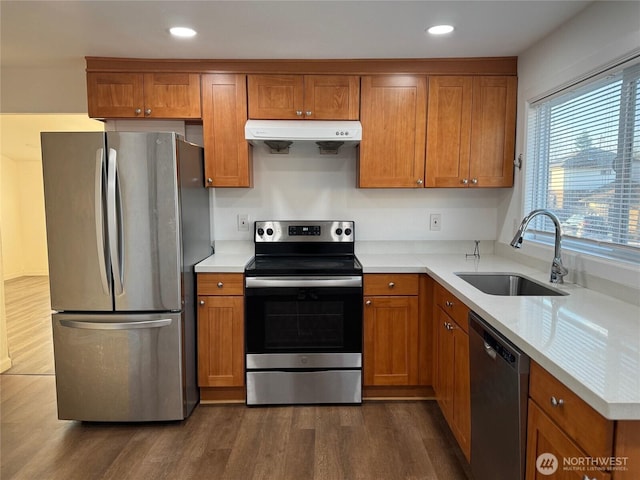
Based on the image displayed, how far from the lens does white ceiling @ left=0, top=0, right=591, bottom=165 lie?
6.38 ft

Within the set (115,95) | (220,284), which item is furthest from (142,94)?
(220,284)

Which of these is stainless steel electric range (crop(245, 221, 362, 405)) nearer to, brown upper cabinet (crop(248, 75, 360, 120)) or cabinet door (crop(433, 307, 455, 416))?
cabinet door (crop(433, 307, 455, 416))

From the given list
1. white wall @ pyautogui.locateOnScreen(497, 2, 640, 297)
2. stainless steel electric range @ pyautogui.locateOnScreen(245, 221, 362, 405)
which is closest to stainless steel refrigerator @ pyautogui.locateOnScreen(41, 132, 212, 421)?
stainless steel electric range @ pyautogui.locateOnScreen(245, 221, 362, 405)

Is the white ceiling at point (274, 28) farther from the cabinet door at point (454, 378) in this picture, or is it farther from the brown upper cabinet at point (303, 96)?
the cabinet door at point (454, 378)

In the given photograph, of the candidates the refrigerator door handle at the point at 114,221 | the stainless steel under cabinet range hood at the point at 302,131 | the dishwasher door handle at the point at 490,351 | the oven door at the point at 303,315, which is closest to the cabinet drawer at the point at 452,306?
the dishwasher door handle at the point at 490,351

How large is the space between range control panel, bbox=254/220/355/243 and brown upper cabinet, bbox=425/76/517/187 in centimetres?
70

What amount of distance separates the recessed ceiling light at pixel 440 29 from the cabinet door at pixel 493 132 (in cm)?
60

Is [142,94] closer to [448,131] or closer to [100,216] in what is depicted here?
[100,216]

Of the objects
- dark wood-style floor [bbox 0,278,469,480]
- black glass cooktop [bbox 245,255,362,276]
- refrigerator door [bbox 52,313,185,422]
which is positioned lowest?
dark wood-style floor [bbox 0,278,469,480]

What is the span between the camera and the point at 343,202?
3.07 m

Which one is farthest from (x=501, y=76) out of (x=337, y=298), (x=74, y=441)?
(x=74, y=441)

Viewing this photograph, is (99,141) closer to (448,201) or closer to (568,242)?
(448,201)

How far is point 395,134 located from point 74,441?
108 inches

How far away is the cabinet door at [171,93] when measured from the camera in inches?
106
